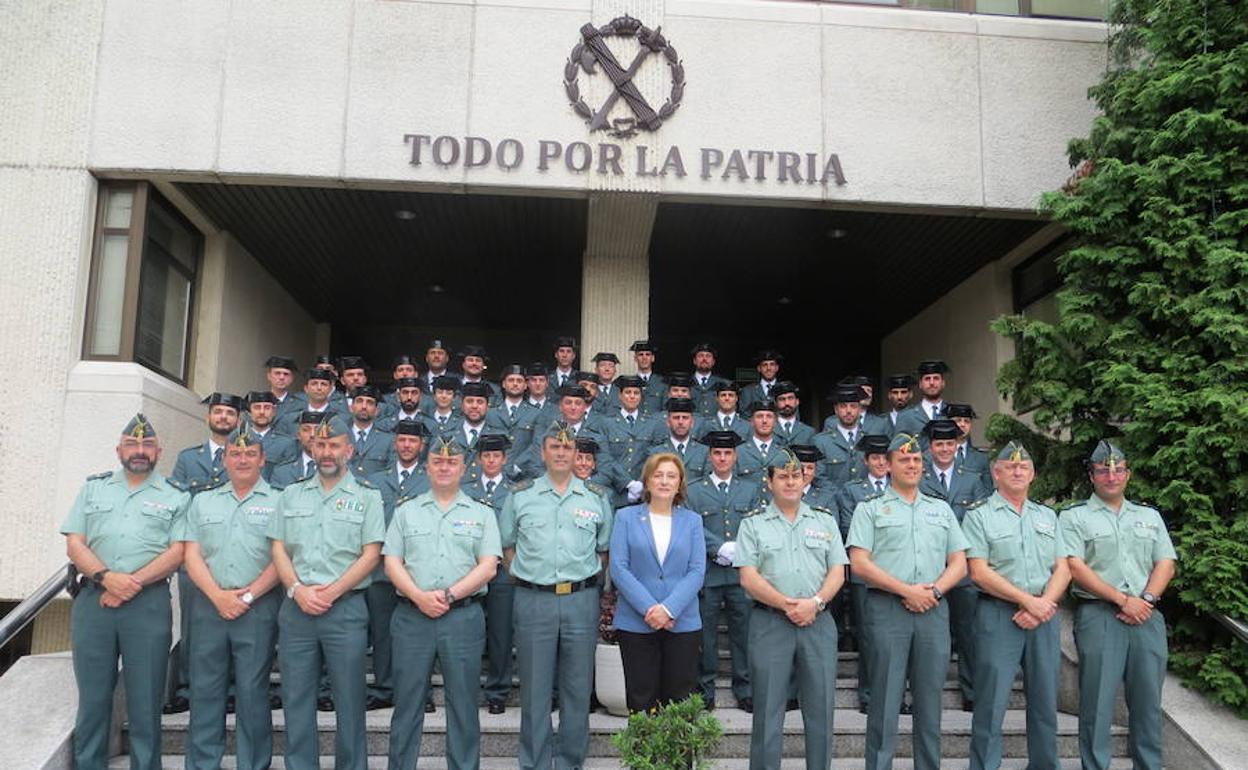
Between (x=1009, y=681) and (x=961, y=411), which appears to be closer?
(x=1009, y=681)

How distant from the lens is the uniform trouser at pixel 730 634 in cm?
618

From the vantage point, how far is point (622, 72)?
352 inches

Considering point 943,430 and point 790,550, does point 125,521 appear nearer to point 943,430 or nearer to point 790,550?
point 790,550

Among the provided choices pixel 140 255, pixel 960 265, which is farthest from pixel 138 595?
pixel 960 265

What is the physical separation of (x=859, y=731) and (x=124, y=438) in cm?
470

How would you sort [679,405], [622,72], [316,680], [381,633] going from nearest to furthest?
[316,680]
[381,633]
[679,405]
[622,72]

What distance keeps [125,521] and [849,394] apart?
5223mm

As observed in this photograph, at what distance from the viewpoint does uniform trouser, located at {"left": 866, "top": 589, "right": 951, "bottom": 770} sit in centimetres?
529

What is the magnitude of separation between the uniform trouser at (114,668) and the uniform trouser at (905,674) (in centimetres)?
396

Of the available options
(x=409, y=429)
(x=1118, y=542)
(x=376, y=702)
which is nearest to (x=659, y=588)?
(x=376, y=702)

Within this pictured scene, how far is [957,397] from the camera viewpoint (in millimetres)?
11617

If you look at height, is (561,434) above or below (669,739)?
above

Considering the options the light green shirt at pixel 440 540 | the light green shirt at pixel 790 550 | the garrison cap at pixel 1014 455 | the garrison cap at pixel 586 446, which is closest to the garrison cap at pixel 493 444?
the garrison cap at pixel 586 446

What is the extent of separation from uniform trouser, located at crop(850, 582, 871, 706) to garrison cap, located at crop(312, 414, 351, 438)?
3.29 m
